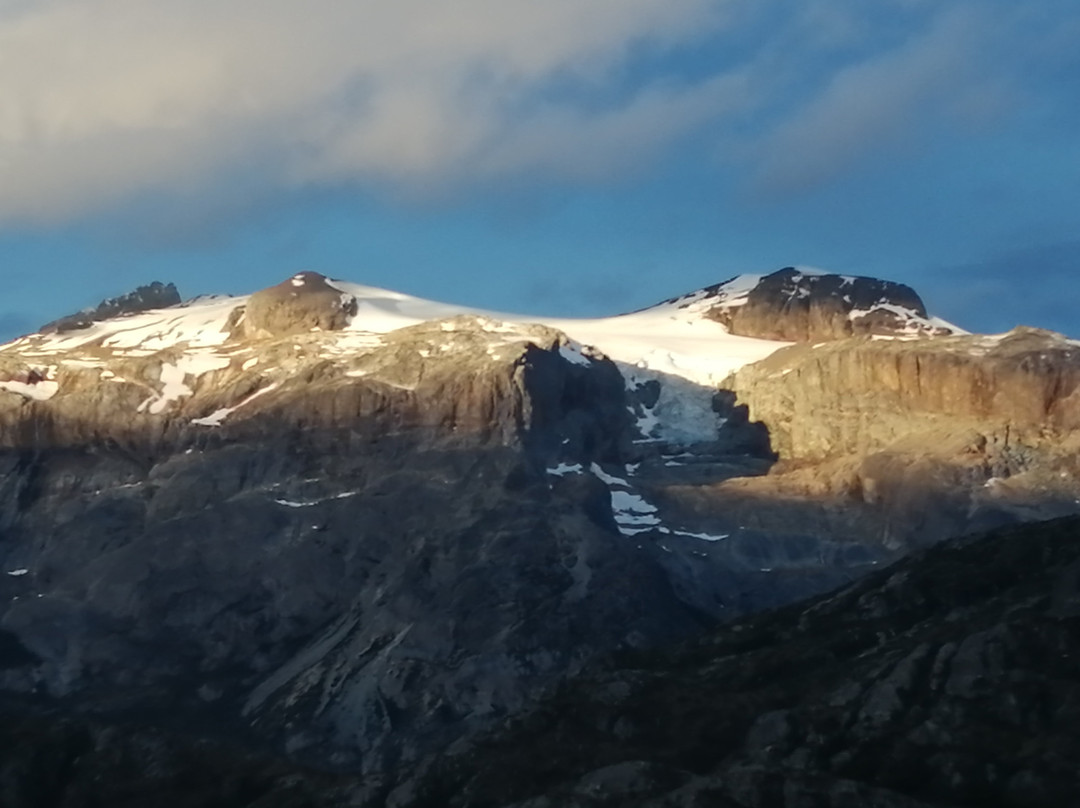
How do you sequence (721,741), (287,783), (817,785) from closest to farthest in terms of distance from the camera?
(817,785) < (721,741) < (287,783)

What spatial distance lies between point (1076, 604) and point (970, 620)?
656 centimetres

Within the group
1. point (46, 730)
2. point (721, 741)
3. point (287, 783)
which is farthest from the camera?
point (46, 730)

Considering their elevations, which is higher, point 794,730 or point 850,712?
point 850,712

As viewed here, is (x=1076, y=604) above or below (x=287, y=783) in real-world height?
above

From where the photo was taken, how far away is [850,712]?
4803 inches

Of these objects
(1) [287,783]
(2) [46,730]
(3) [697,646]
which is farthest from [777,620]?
(2) [46,730]

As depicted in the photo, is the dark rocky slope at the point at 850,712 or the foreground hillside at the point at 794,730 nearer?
the dark rocky slope at the point at 850,712

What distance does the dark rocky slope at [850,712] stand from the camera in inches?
4400

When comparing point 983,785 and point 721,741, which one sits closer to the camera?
point 983,785

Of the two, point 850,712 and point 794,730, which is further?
point 850,712

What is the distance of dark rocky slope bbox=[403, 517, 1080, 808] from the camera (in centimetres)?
11175

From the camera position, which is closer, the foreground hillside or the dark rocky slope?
the dark rocky slope

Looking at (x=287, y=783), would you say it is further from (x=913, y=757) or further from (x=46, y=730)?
(x=913, y=757)

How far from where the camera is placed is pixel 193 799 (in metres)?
146
